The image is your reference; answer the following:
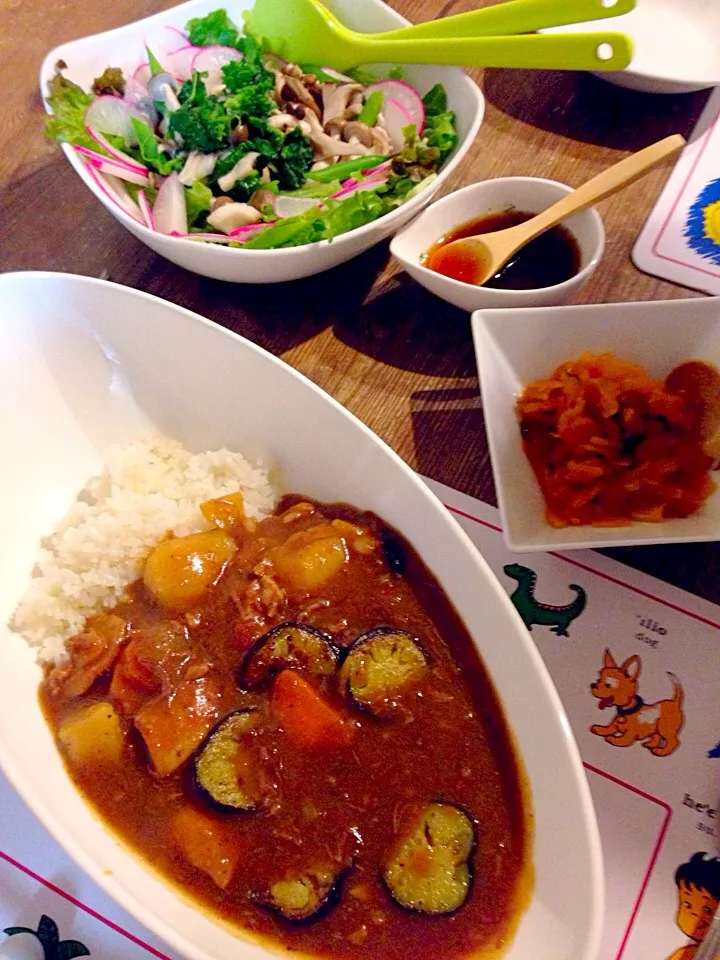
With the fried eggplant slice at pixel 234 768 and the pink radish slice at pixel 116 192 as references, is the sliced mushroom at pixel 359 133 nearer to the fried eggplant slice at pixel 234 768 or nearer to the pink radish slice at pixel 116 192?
the pink radish slice at pixel 116 192

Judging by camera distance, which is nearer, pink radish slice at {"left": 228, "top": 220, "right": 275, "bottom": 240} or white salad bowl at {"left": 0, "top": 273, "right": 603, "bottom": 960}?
white salad bowl at {"left": 0, "top": 273, "right": 603, "bottom": 960}

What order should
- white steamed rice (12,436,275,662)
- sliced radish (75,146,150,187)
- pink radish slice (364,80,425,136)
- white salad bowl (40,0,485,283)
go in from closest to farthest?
white steamed rice (12,436,275,662), white salad bowl (40,0,485,283), sliced radish (75,146,150,187), pink radish slice (364,80,425,136)

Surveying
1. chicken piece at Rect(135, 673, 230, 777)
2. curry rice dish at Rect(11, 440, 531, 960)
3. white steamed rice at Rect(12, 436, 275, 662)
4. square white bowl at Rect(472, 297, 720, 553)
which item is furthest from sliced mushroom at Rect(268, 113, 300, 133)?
chicken piece at Rect(135, 673, 230, 777)

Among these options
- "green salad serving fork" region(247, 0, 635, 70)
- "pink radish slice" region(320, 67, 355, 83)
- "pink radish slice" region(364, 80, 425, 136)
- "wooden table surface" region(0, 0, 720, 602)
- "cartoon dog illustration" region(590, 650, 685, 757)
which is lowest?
"cartoon dog illustration" region(590, 650, 685, 757)

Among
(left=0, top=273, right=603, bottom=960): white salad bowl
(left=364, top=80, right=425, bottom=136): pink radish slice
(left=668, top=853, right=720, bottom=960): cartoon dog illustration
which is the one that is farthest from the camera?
(left=364, top=80, right=425, bottom=136): pink radish slice

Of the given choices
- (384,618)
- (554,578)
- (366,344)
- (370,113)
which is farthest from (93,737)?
(370,113)

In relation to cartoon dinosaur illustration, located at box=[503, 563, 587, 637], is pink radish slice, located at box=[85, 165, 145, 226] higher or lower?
higher

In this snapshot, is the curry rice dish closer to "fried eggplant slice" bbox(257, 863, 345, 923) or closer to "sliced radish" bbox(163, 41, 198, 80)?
"fried eggplant slice" bbox(257, 863, 345, 923)
